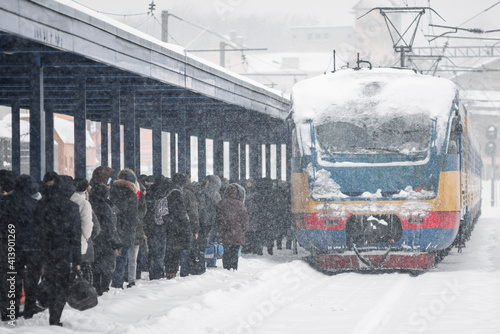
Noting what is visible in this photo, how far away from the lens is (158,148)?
18891 millimetres

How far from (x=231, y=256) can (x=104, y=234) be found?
13.8ft

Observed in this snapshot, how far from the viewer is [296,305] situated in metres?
9.99

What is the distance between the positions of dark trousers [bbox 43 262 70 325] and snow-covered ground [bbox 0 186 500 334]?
9.2 inches

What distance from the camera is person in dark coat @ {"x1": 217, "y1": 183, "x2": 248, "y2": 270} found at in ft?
45.4

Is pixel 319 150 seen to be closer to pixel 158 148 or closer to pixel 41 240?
pixel 158 148

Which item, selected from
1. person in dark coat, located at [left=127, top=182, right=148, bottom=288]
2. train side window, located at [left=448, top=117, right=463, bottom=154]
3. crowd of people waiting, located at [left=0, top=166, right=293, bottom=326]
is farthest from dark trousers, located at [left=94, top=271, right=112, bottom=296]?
train side window, located at [left=448, top=117, right=463, bottom=154]

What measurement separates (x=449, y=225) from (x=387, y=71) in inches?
114

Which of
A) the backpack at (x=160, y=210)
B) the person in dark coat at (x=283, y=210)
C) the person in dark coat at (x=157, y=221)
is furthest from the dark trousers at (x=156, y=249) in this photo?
the person in dark coat at (x=283, y=210)

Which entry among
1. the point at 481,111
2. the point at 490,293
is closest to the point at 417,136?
the point at 490,293

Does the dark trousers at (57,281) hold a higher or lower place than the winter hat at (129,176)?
lower

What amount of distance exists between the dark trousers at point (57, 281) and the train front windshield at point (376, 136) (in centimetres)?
684

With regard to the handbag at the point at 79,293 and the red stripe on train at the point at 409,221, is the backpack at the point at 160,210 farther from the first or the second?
the handbag at the point at 79,293

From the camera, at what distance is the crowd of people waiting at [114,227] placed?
8.02 metres

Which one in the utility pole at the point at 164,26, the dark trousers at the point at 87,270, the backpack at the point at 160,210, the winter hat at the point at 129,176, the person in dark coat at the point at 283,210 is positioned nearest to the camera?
the dark trousers at the point at 87,270
